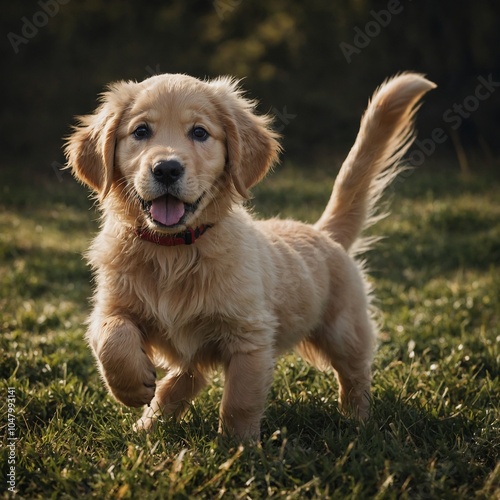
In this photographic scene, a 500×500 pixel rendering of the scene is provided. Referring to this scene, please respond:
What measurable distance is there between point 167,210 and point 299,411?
1.18 m

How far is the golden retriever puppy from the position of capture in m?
3.23

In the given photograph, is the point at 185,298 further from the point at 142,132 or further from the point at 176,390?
the point at 142,132

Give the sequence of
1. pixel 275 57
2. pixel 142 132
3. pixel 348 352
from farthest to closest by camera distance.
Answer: pixel 275 57 < pixel 348 352 < pixel 142 132

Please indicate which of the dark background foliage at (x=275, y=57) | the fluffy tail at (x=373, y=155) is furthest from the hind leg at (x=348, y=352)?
the dark background foliage at (x=275, y=57)

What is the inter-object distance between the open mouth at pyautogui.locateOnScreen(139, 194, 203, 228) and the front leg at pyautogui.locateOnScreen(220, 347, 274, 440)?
0.70m

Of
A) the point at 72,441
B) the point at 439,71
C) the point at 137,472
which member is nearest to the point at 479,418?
the point at 137,472

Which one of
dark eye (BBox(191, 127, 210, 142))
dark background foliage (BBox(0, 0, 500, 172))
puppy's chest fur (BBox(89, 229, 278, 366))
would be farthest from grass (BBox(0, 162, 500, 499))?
dark background foliage (BBox(0, 0, 500, 172))

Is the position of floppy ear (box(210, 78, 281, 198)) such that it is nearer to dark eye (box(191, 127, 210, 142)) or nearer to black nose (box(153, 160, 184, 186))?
dark eye (box(191, 127, 210, 142))

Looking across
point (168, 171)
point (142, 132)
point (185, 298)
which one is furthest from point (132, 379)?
point (142, 132)

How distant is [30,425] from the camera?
355cm

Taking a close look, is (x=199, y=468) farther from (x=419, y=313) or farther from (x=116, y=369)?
(x=419, y=313)

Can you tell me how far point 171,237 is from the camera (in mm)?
3424

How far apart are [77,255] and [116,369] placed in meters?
4.37

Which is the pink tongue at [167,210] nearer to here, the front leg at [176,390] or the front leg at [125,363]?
the front leg at [125,363]
